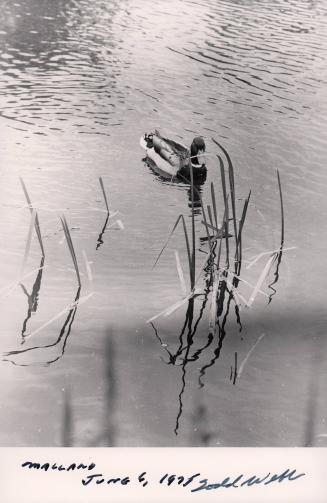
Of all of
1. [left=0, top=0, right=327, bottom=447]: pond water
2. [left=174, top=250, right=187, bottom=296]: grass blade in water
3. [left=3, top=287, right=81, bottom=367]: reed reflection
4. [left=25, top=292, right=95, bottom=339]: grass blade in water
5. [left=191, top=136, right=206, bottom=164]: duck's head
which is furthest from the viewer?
[left=191, top=136, right=206, bottom=164]: duck's head

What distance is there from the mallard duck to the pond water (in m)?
0.41

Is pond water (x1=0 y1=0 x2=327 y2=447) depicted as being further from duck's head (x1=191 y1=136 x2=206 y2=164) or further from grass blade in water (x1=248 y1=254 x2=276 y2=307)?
duck's head (x1=191 y1=136 x2=206 y2=164)

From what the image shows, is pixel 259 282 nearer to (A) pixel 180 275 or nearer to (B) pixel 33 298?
(A) pixel 180 275

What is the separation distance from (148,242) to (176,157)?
13.5ft

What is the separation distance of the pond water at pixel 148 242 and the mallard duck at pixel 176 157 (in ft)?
1.35

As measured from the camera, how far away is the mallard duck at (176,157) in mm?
17047

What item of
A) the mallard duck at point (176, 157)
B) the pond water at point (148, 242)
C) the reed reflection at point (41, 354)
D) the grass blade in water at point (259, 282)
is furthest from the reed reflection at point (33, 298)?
the mallard duck at point (176, 157)

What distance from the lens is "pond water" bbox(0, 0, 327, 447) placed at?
9.06 metres

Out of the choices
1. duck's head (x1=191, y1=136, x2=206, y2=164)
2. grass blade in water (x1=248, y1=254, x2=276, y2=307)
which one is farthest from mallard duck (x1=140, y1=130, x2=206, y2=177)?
grass blade in water (x1=248, y1=254, x2=276, y2=307)

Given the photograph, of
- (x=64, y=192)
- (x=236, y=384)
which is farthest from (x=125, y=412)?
(x=64, y=192)

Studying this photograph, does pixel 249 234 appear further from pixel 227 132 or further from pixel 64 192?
pixel 227 132
